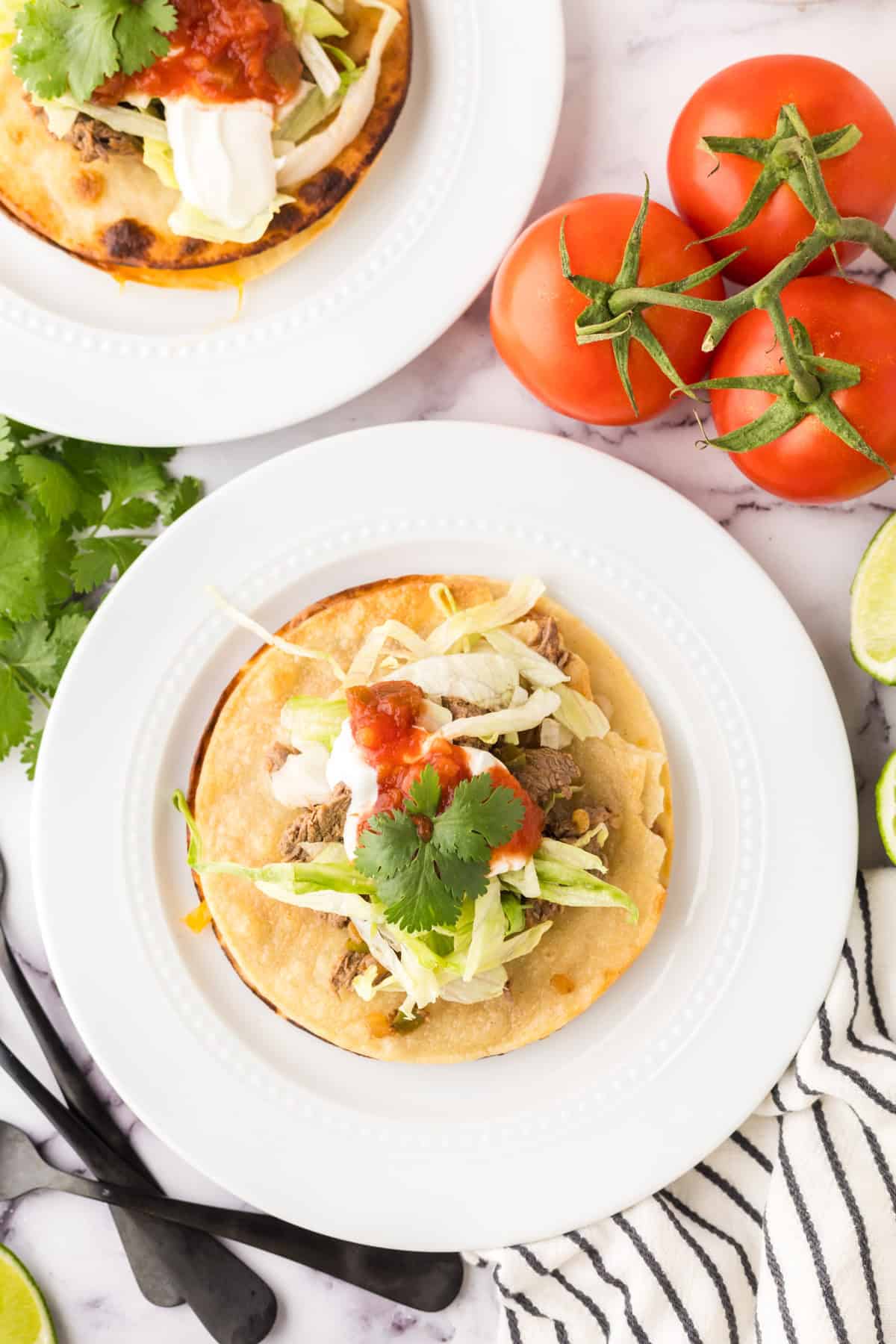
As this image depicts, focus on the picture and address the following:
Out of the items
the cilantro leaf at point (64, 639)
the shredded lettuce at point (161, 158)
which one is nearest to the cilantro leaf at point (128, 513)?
the cilantro leaf at point (64, 639)

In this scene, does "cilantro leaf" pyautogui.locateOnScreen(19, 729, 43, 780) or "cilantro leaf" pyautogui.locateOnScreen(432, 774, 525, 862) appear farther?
"cilantro leaf" pyautogui.locateOnScreen(19, 729, 43, 780)

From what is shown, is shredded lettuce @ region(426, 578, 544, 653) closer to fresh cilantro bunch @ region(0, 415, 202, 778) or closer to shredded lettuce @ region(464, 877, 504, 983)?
Answer: shredded lettuce @ region(464, 877, 504, 983)

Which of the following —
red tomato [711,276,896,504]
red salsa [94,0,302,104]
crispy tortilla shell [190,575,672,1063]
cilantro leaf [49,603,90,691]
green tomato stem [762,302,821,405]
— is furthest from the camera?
cilantro leaf [49,603,90,691]

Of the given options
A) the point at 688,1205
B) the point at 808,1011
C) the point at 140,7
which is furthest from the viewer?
the point at 688,1205

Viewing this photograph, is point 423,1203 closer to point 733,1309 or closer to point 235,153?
point 733,1309

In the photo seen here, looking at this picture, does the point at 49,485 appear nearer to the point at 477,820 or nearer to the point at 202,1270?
the point at 477,820

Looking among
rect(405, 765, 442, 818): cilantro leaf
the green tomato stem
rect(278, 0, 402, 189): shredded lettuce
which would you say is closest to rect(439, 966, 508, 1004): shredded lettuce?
rect(405, 765, 442, 818): cilantro leaf

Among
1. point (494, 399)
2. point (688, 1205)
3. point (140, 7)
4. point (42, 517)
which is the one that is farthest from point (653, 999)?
point (140, 7)
